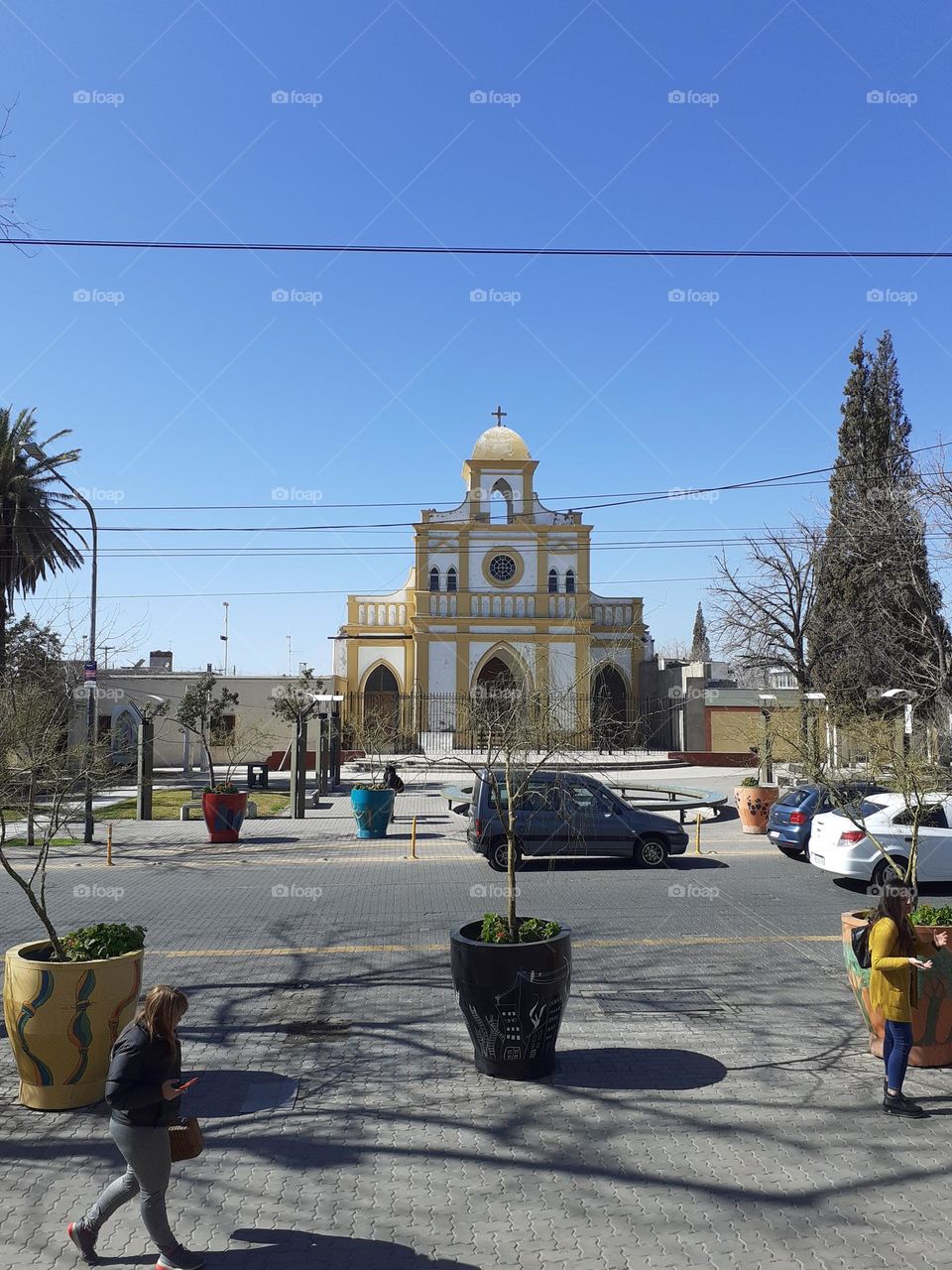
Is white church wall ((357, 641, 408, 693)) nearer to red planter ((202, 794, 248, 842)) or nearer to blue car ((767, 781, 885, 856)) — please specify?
red planter ((202, 794, 248, 842))

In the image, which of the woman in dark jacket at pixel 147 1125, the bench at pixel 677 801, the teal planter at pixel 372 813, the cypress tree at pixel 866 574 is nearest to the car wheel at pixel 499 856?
the teal planter at pixel 372 813

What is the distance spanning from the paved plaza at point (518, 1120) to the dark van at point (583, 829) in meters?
3.68

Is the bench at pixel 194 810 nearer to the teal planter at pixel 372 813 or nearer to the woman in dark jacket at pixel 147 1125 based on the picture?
the teal planter at pixel 372 813

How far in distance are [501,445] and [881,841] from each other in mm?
37235

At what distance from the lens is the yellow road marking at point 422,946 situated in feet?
34.7

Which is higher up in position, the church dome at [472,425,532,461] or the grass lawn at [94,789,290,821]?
the church dome at [472,425,532,461]

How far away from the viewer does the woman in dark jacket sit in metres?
4.59

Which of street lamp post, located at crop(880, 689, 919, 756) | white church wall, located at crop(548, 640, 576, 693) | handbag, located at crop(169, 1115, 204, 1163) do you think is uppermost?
white church wall, located at crop(548, 640, 576, 693)

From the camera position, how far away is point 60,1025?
6.42 metres

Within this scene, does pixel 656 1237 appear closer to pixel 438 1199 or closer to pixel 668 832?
pixel 438 1199

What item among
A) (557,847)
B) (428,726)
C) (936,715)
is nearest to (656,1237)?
(557,847)

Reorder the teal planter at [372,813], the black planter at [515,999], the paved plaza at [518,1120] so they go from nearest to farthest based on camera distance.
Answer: the paved plaza at [518,1120]
the black planter at [515,999]
the teal planter at [372,813]

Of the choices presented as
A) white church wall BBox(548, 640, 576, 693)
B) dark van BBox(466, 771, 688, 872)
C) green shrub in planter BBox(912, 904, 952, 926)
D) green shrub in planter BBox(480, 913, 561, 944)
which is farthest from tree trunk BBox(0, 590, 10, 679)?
green shrub in planter BBox(912, 904, 952, 926)

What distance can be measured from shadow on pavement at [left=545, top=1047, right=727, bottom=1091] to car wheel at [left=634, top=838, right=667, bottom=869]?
9046 mm
